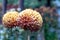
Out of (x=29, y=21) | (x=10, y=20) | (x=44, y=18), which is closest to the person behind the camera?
(x=29, y=21)

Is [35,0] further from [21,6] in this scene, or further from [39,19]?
[39,19]

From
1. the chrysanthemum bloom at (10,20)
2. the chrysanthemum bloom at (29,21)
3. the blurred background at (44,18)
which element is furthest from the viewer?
the blurred background at (44,18)

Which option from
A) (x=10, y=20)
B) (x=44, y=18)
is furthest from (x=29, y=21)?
(x=44, y=18)

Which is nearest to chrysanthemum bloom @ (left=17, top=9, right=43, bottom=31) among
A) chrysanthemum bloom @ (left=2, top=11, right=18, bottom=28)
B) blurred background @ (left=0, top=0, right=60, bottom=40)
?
chrysanthemum bloom @ (left=2, top=11, right=18, bottom=28)

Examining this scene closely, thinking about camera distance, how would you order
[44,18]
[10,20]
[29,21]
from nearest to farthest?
[29,21] → [10,20] → [44,18]

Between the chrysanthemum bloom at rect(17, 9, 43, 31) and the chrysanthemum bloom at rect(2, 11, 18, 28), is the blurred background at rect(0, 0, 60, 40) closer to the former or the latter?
the chrysanthemum bloom at rect(2, 11, 18, 28)

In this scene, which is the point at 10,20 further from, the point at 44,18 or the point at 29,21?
the point at 44,18

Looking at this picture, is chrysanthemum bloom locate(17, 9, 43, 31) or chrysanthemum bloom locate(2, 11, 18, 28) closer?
chrysanthemum bloom locate(17, 9, 43, 31)

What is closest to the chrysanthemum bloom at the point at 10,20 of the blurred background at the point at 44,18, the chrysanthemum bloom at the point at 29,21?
the chrysanthemum bloom at the point at 29,21

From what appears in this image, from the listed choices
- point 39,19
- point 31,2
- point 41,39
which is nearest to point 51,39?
point 41,39

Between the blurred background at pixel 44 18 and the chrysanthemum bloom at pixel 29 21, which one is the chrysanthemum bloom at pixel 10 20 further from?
the blurred background at pixel 44 18

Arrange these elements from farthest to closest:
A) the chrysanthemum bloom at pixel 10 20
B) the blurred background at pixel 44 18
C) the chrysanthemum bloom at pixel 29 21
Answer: the blurred background at pixel 44 18 < the chrysanthemum bloom at pixel 10 20 < the chrysanthemum bloom at pixel 29 21
